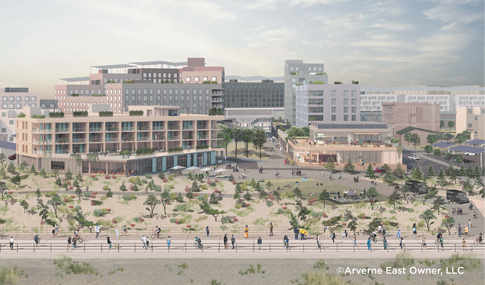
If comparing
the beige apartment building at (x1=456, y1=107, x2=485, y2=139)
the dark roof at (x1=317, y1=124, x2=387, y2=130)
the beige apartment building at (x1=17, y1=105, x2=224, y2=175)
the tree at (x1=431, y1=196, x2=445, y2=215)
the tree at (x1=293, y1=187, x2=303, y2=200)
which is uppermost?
the beige apartment building at (x1=456, y1=107, x2=485, y2=139)

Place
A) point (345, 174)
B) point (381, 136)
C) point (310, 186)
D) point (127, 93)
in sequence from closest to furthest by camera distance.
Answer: point (310, 186)
point (345, 174)
point (381, 136)
point (127, 93)

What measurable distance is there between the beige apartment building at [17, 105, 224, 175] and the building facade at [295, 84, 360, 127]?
4917 centimetres

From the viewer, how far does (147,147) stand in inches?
4331

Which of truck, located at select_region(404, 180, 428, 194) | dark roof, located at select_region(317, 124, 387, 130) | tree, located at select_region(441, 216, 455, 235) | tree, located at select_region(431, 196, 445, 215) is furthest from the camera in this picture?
dark roof, located at select_region(317, 124, 387, 130)

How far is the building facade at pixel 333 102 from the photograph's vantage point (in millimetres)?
154750

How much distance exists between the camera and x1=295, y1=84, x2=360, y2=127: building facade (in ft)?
508

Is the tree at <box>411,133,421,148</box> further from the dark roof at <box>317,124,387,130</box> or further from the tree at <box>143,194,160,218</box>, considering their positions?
the tree at <box>143,194,160,218</box>

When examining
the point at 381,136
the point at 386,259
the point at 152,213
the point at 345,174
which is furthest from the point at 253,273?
the point at 381,136

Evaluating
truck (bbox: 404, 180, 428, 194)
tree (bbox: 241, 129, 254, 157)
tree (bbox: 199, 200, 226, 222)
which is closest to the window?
tree (bbox: 199, 200, 226, 222)

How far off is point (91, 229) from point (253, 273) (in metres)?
27.2

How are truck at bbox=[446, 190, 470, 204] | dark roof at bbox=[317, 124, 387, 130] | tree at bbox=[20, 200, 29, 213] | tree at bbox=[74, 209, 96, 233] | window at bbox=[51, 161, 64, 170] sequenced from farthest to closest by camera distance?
dark roof at bbox=[317, 124, 387, 130]
window at bbox=[51, 161, 64, 170]
truck at bbox=[446, 190, 470, 204]
tree at bbox=[20, 200, 29, 213]
tree at bbox=[74, 209, 96, 233]

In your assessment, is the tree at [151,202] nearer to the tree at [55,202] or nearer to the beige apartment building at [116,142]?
the tree at [55,202]

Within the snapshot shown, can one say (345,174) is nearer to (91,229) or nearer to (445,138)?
(91,229)

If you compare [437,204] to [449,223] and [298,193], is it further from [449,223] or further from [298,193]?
[298,193]
